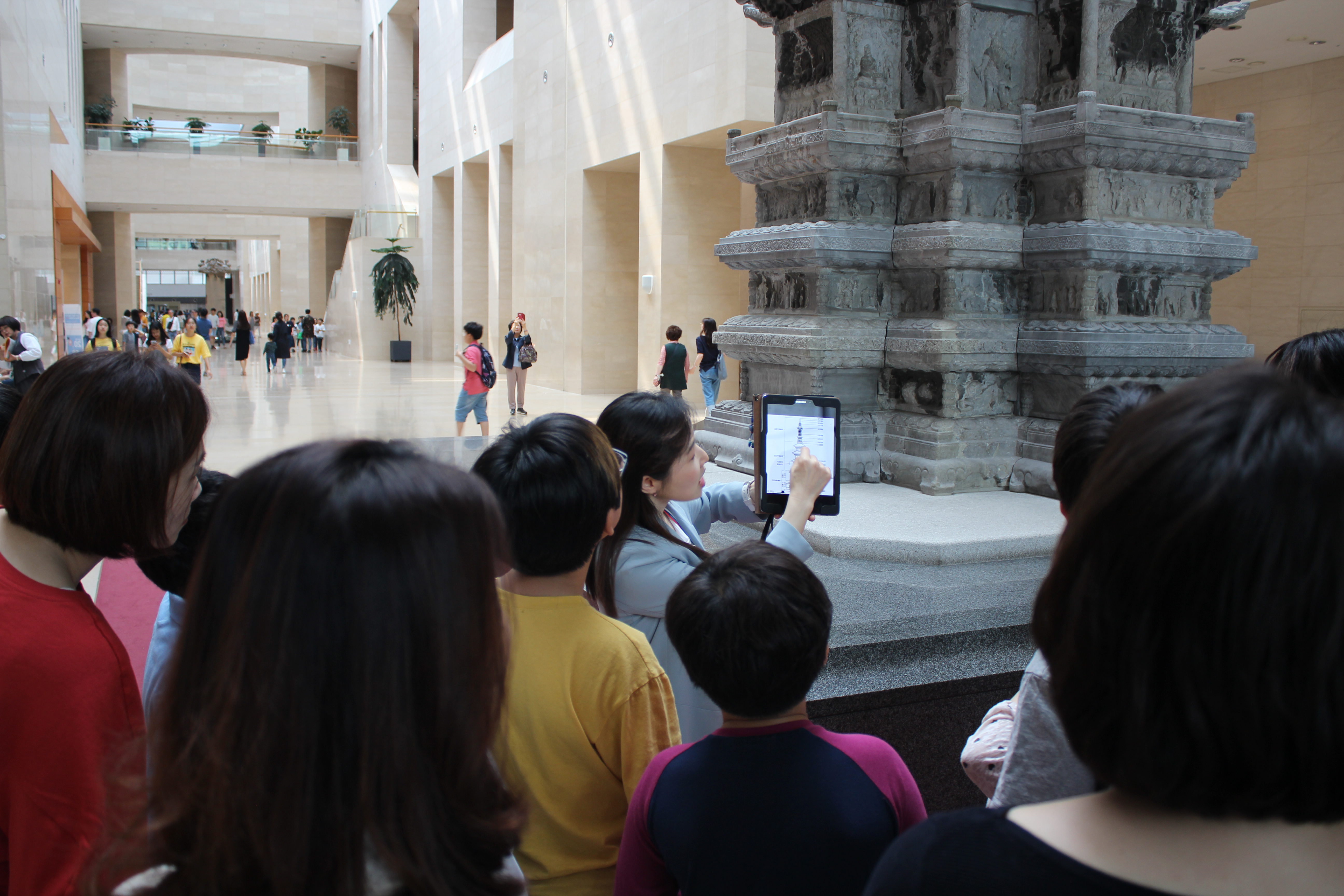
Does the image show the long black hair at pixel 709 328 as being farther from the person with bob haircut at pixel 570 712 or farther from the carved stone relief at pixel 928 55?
the person with bob haircut at pixel 570 712

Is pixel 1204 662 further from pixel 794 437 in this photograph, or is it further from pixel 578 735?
pixel 794 437

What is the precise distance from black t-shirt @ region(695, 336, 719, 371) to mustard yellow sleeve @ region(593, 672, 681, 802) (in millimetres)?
12648

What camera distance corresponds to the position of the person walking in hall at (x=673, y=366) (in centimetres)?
1407

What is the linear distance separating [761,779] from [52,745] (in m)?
1.04

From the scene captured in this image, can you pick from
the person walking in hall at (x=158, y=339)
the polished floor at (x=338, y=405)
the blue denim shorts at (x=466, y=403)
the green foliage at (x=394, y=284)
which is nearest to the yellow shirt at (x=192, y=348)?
the polished floor at (x=338, y=405)

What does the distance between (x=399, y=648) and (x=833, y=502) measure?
207cm

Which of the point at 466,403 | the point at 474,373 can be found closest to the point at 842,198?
the point at 474,373

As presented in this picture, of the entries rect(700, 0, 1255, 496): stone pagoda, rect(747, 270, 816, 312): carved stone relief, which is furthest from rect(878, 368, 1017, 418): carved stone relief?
rect(747, 270, 816, 312): carved stone relief

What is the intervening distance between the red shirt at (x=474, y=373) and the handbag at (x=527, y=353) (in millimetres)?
3948

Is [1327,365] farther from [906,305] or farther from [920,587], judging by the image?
[906,305]

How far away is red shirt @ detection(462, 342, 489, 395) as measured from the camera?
11516mm

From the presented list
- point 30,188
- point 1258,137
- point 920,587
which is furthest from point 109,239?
point 920,587

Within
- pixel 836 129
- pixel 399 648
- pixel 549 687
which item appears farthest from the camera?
pixel 836 129

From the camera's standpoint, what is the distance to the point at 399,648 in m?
0.95
